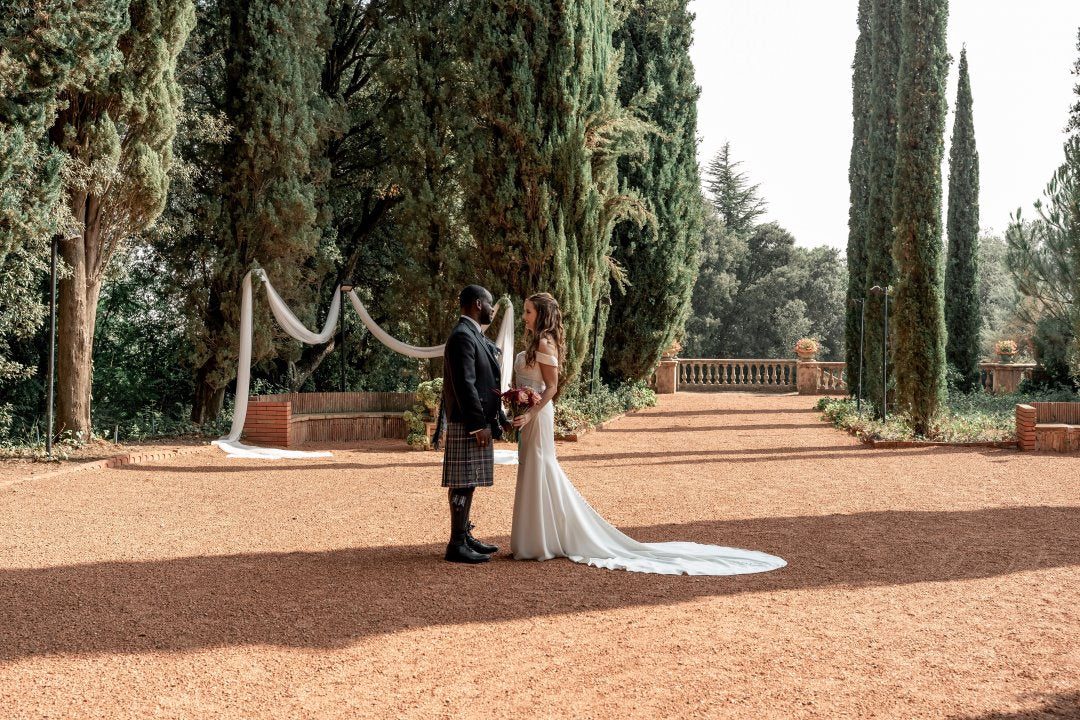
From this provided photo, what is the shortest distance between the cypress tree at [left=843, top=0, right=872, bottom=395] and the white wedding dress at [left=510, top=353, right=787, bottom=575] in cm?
1591

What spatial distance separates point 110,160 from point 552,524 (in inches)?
332

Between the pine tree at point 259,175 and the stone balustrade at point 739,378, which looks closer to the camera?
the pine tree at point 259,175

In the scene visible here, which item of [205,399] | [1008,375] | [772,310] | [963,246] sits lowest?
[205,399]

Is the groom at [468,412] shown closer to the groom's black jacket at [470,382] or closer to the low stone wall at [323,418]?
the groom's black jacket at [470,382]

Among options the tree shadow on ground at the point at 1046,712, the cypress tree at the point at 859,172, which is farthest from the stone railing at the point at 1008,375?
the tree shadow on ground at the point at 1046,712

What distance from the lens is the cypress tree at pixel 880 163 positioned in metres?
18.6

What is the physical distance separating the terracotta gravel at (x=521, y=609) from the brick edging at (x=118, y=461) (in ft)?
0.52

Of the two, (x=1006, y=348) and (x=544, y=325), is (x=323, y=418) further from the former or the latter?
(x=1006, y=348)

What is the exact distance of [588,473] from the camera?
10.6m

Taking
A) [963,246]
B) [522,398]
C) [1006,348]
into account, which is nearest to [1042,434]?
[522,398]

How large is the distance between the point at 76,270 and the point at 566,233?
22.4 feet

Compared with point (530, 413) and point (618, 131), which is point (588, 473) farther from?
point (618, 131)

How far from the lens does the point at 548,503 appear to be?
6.18 meters

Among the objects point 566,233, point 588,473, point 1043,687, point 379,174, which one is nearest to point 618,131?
point 566,233
